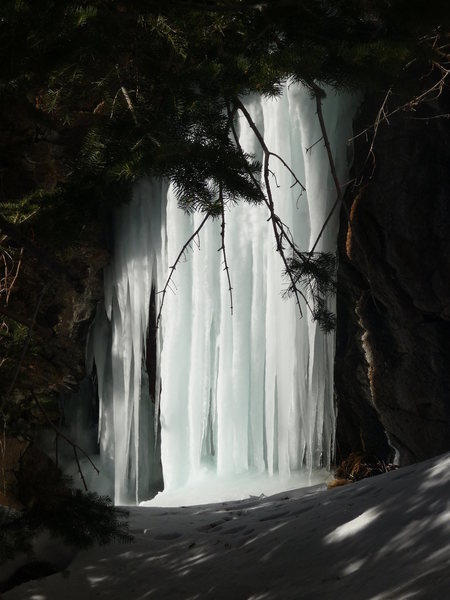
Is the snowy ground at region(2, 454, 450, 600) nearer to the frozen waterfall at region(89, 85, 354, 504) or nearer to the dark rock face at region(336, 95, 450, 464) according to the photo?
the dark rock face at region(336, 95, 450, 464)

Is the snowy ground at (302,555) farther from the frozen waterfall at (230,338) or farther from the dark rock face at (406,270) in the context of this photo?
the frozen waterfall at (230,338)

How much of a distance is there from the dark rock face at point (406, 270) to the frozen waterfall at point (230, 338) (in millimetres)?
287

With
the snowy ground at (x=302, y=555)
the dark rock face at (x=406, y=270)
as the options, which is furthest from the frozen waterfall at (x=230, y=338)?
the snowy ground at (x=302, y=555)

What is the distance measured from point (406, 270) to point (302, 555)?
3.27 m

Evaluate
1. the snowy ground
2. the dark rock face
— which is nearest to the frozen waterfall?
the dark rock face

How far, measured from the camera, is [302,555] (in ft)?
8.03

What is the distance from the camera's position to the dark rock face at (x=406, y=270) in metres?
5.23

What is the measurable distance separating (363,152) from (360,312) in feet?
4.23

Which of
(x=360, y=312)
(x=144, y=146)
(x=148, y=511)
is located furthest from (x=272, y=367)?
(x=144, y=146)

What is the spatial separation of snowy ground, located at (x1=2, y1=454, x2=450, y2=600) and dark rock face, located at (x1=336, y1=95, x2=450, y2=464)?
7.33ft

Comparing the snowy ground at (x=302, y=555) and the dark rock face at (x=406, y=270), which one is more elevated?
the dark rock face at (x=406, y=270)

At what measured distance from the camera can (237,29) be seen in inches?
90.7

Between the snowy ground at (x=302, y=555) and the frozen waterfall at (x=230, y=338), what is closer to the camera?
the snowy ground at (x=302, y=555)

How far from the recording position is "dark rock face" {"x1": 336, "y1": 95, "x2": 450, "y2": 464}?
523 cm
